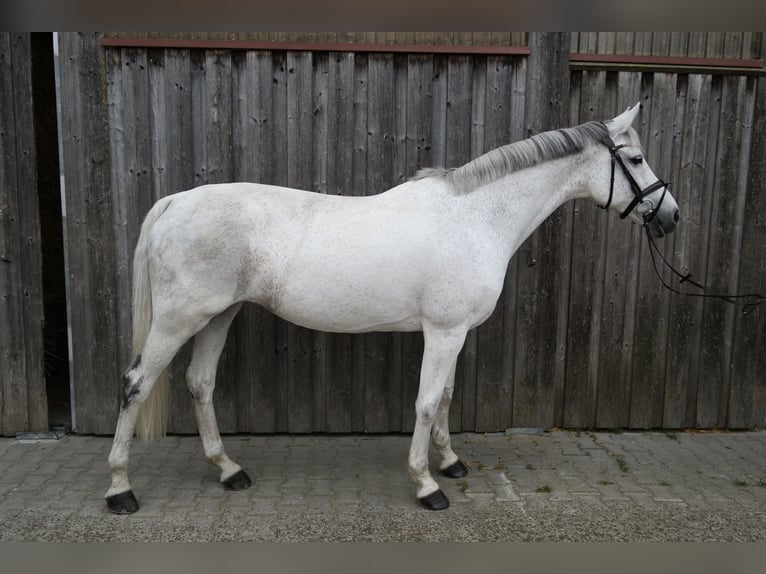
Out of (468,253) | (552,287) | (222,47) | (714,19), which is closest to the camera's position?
(468,253)

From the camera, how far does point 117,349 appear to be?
13.7 feet

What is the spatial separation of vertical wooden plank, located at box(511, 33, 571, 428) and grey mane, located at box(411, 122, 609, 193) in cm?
87

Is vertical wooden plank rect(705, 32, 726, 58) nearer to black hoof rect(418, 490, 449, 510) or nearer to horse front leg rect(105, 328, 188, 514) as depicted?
black hoof rect(418, 490, 449, 510)

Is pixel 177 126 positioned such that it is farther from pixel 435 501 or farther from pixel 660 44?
pixel 660 44

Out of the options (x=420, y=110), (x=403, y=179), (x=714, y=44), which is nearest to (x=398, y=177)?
(x=403, y=179)

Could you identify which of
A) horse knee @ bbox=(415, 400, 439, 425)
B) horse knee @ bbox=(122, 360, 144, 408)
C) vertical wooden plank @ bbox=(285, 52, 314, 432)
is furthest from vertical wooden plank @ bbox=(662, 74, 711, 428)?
horse knee @ bbox=(122, 360, 144, 408)

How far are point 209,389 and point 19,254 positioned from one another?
6.45 feet

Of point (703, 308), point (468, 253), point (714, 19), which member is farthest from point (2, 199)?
point (703, 308)

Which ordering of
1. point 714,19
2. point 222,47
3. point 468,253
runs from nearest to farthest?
1. point 468,253
2. point 714,19
3. point 222,47

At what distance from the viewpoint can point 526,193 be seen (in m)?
3.32

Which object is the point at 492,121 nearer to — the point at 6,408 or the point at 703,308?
the point at 703,308

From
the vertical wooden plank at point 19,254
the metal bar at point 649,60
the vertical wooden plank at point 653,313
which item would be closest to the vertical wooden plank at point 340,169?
the metal bar at point 649,60

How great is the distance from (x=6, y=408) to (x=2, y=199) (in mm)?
1590

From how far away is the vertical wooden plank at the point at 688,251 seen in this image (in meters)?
4.29
